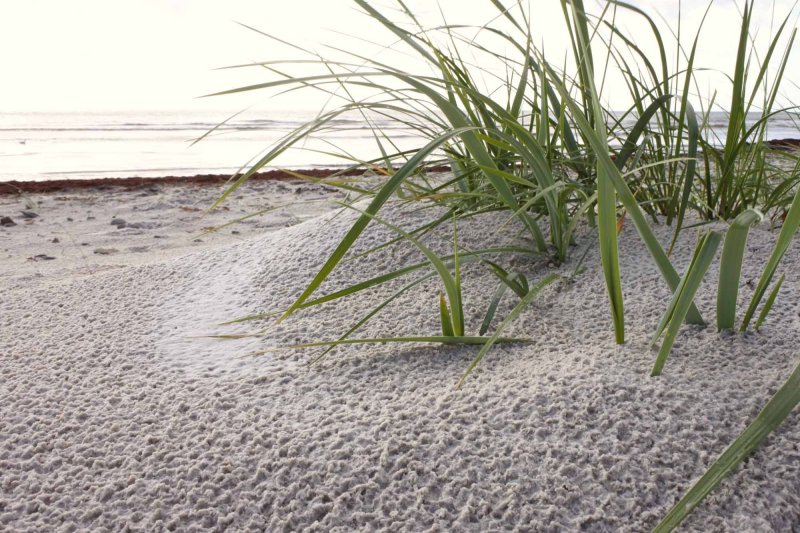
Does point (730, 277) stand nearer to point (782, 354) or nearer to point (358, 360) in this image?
point (782, 354)

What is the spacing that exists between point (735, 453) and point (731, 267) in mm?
318

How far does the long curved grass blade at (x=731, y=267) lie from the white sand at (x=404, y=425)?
0.03 metres

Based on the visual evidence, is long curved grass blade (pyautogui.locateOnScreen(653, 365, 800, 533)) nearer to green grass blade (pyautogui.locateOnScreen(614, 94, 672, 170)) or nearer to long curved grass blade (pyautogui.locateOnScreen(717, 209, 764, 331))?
long curved grass blade (pyautogui.locateOnScreen(717, 209, 764, 331))

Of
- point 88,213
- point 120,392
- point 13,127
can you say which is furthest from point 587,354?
point 13,127

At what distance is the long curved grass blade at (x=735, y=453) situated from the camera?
1.83 feet

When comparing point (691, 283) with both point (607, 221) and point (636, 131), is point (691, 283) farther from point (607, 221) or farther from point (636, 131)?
point (636, 131)

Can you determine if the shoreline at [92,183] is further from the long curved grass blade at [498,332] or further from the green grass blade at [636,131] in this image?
the long curved grass blade at [498,332]

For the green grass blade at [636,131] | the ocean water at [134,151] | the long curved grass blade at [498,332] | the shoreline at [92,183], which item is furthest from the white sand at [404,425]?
the ocean water at [134,151]

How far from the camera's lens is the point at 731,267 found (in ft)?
2.71

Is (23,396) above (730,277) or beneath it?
beneath

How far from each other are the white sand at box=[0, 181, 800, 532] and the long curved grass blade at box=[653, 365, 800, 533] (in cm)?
6

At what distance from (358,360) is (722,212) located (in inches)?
32.2

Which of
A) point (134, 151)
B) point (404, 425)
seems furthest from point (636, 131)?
point (134, 151)

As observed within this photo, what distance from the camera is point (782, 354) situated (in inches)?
32.6
